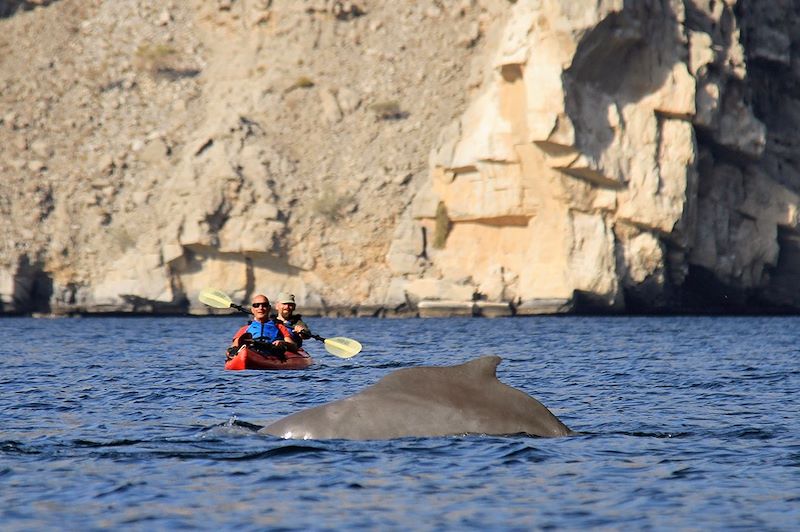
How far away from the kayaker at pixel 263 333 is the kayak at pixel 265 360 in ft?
0.54

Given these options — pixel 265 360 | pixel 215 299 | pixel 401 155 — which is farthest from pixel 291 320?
pixel 401 155

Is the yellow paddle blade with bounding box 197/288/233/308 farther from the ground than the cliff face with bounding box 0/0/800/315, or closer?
closer

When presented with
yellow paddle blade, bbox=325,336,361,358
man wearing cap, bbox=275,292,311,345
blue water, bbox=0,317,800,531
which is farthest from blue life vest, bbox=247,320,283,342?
blue water, bbox=0,317,800,531

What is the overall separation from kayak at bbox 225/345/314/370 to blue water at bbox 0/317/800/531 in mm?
1450

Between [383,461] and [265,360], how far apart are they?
13.4 meters

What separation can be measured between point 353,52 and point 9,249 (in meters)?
21.3

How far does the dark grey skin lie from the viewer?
11.4 metres

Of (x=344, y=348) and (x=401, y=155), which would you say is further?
(x=401, y=155)

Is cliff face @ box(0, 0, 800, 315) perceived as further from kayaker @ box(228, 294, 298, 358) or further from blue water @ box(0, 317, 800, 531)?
blue water @ box(0, 317, 800, 531)

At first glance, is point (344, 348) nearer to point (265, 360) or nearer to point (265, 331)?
point (265, 360)

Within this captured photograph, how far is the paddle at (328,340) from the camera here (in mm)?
23125

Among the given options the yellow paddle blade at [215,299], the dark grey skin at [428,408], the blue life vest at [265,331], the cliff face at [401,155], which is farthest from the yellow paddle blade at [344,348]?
the cliff face at [401,155]

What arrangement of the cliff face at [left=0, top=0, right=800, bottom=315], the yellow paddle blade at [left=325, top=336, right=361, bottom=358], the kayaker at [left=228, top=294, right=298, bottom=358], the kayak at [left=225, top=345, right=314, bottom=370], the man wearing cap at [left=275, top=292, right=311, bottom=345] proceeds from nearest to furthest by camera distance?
the yellow paddle blade at [left=325, top=336, right=361, bottom=358], the kayak at [left=225, top=345, right=314, bottom=370], the kayaker at [left=228, top=294, right=298, bottom=358], the man wearing cap at [left=275, top=292, right=311, bottom=345], the cliff face at [left=0, top=0, right=800, bottom=315]

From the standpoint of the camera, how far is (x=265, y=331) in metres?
24.7
